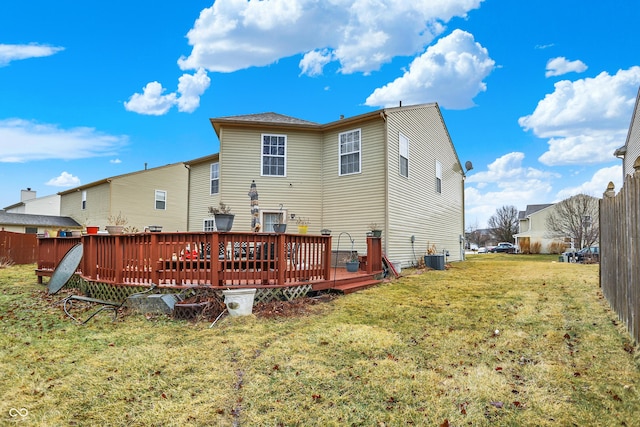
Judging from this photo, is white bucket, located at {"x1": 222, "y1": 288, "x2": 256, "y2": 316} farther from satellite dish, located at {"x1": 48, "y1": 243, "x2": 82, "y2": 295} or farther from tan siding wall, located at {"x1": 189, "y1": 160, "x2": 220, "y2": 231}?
tan siding wall, located at {"x1": 189, "y1": 160, "x2": 220, "y2": 231}

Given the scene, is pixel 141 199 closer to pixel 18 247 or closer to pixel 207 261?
pixel 18 247

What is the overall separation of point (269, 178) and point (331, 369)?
962 centimetres

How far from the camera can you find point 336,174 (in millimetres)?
12430

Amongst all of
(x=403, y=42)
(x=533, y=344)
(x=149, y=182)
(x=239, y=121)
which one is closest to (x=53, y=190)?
(x=149, y=182)

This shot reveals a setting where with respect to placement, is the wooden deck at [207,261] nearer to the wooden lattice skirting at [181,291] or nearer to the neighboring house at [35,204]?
the wooden lattice skirting at [181,291]

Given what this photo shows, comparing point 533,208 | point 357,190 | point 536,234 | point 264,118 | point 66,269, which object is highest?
point 264,118

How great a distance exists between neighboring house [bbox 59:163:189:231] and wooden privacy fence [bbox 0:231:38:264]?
3842mm

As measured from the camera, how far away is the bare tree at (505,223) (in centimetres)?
4692

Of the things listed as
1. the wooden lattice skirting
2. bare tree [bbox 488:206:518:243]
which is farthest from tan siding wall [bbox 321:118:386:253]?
bare tree [bbox 488:206:518:243]

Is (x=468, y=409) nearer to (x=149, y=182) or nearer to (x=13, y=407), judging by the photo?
(x=13, y=407)

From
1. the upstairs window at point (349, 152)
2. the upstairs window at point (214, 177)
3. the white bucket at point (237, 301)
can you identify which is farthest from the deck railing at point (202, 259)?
the upstairs window at point (214, 177)

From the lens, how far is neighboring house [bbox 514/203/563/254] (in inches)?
1357

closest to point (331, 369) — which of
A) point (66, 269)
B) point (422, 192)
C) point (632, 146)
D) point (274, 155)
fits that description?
point (66, 269)

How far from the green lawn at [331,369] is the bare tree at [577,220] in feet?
92.5
